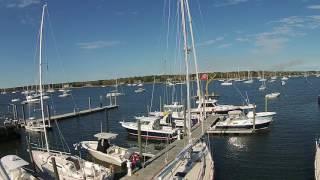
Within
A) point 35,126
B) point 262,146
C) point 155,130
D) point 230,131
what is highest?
point 155,130

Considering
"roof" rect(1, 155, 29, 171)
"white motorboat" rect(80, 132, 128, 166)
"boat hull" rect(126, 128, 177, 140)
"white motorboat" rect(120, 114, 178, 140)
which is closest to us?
"roof" rect(1, 155, 29, 171)

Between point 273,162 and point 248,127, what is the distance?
15.4m

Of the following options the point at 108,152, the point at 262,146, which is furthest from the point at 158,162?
the point at 262,146

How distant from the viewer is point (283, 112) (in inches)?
3100

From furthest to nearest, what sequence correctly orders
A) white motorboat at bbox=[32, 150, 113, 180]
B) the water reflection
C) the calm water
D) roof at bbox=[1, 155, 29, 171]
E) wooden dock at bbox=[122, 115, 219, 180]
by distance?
the water reflection < the calm water < white motorboat at bbox=[32, 150, 113, 180] < roof at bbox=[1, 155, 29, 171] < wooden dock at bbox=[122, 115, 219, 180]

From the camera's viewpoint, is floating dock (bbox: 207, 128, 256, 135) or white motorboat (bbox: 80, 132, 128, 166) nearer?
white motorboat (bbox: 80, 132, 128, 166)

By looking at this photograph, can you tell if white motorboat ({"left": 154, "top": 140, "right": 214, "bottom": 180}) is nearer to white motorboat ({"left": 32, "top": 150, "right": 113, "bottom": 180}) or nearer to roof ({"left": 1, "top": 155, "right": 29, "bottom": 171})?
white motorboat ({"left": 32, "top": 150, "right": 113, "bottom": 180})

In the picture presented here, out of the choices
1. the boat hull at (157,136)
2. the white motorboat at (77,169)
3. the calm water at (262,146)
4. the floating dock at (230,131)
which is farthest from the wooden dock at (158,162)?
the floating dock at (230,131)

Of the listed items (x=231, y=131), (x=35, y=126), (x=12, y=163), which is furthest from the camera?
(x=35, y=126)

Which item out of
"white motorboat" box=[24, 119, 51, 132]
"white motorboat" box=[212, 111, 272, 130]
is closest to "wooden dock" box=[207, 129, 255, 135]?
"white motorboat" box=[212, 111, 272, 130]

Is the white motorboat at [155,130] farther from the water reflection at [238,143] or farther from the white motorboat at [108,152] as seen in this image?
the white motorboat at [108,152]

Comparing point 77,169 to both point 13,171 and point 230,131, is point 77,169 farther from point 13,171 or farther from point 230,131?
point 230,131

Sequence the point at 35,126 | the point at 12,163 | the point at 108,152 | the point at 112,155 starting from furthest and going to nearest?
the point at 35,126
the point at 108,152
the point at 112,155
the point at 12,163

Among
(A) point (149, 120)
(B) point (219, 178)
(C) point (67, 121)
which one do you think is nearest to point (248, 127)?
(A) point (149, 120)
